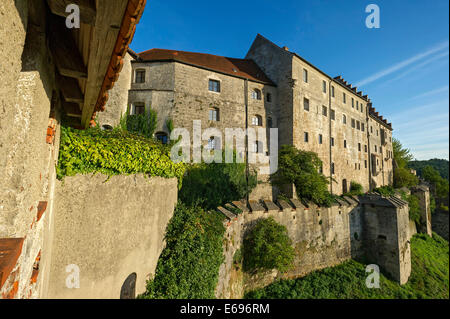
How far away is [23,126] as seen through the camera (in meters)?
1.99

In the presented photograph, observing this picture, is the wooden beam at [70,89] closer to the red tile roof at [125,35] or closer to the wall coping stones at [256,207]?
the red tile roof at [125,35]

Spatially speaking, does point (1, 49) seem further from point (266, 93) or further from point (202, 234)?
point (266, 93)

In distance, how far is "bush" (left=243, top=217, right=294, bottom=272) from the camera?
32.5ft

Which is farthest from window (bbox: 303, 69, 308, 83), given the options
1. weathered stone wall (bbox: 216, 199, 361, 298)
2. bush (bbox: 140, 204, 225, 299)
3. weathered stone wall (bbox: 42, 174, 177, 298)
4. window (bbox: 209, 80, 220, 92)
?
weathered stone wall (bbox: 42, 174, 177, 298)

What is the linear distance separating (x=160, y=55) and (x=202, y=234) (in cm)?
1522

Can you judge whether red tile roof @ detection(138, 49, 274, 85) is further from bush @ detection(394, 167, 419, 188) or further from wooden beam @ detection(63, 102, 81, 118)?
bush @ detection(394, 167, 419, 188)

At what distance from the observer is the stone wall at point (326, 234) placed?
9520mm

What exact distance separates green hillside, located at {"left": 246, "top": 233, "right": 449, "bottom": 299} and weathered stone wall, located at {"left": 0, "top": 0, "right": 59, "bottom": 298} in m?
10.3

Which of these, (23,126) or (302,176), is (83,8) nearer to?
(23,126)

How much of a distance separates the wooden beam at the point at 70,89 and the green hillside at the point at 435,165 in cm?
8446

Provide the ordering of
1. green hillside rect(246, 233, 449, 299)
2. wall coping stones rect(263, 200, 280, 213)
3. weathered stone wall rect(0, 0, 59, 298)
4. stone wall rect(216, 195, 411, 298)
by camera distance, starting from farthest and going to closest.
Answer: wall coping stones rect(263, 200, 280, 213), green hillside rect(246, 233, 449, 299), stone wall rect(216, 195, 411, 298), weathered stone wall rect(0, 0, 59, 298)

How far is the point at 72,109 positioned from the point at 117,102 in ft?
38.1
